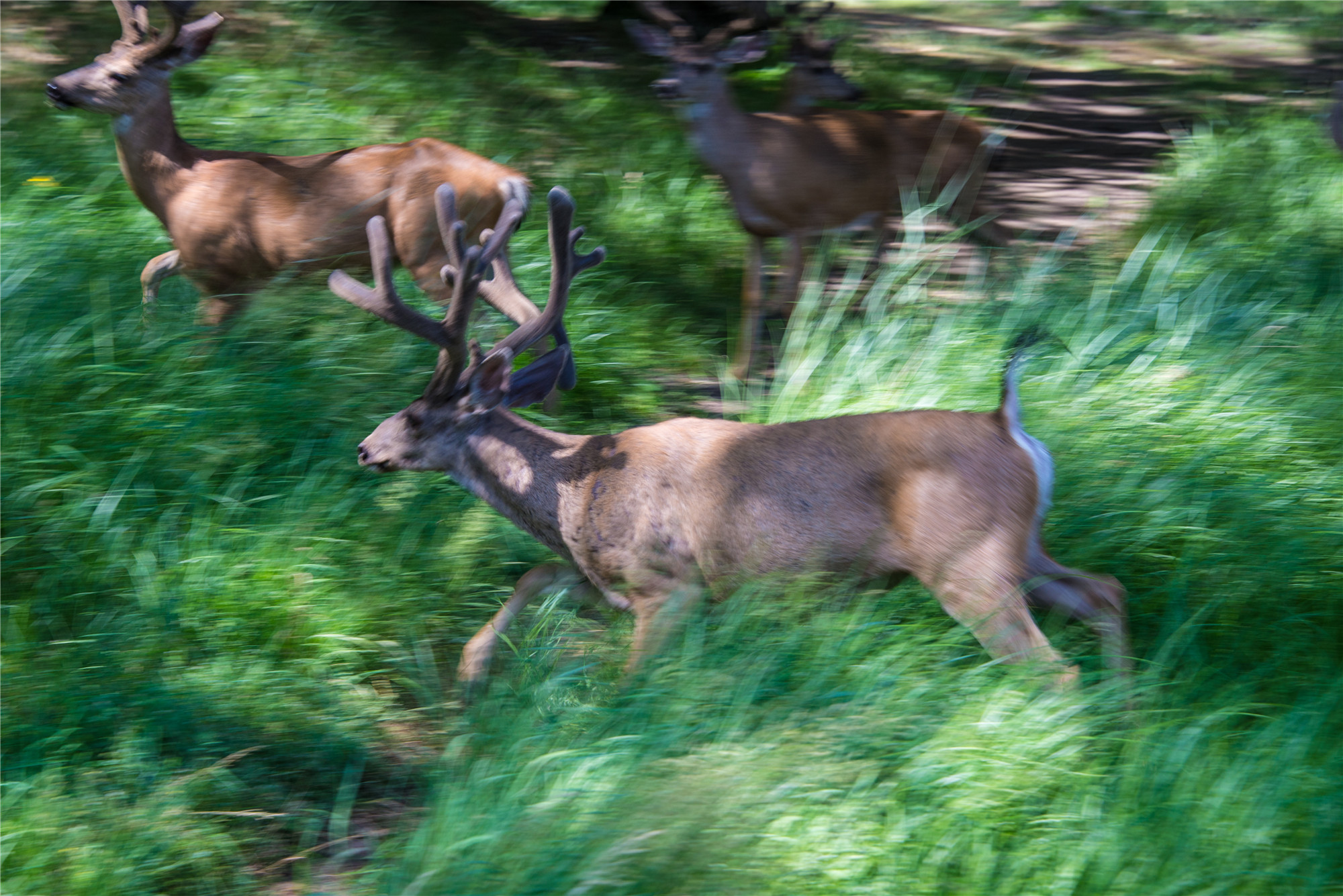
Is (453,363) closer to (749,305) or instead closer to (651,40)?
(749,305)

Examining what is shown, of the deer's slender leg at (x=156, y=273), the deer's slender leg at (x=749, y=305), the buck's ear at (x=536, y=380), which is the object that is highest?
the deer's slender leg at (x=156, y=273)

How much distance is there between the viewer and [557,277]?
4457 mm

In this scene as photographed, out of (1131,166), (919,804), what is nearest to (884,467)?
(919,804)

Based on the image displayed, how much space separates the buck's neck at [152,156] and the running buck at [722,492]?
224cm

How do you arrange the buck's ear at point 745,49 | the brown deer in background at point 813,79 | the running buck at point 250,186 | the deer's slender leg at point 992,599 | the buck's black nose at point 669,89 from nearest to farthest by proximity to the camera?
the deer's slender leg at point 992,599, the running buck at point 250,186, the buck's black nose at point 669,89, the buck's ear at point 745,49, the brown deer in background at point 813,79

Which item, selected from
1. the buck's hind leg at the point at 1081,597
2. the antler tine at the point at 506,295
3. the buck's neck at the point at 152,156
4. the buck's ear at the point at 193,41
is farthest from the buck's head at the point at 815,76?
the buck's hind leg at the point at 1081,597

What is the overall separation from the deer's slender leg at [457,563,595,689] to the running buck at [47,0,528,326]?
6.86 ft

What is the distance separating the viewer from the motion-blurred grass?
288cm

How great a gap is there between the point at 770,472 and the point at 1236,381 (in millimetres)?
2396

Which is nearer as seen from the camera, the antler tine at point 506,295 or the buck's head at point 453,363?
the buck's head at point 453,363

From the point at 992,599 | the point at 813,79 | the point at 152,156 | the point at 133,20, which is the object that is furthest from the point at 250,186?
the point at 813,79

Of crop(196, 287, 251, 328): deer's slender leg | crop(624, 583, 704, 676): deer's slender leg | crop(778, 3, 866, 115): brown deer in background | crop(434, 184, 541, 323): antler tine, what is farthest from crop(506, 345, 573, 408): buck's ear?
crop(778, 3, 866, 115): brown deer in background

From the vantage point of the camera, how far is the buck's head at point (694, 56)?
732 centimetres

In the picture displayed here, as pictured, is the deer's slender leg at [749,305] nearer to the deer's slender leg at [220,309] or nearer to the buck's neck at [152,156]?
the deer's slender leg at [220,309]
